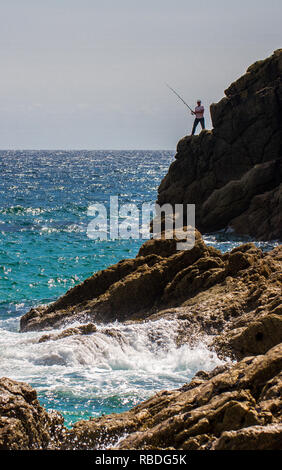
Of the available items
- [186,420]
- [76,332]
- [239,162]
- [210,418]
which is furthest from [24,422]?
[239,162]

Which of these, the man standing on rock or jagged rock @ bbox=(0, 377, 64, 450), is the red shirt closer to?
the man standing on rock

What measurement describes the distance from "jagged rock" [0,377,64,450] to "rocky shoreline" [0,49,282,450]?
0.01 meters

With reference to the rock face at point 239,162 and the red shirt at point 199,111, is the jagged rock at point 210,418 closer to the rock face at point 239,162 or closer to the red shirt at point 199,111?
the rock face at point 239,162

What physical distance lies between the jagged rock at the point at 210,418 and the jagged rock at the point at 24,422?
0.89 ft

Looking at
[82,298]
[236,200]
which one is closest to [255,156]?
[236,200]

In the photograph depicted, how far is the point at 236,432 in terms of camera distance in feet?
19.2

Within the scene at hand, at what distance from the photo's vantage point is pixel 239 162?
32250 mm

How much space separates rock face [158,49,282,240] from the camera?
3017cm

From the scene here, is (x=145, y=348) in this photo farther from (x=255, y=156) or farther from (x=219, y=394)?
(x=255, y=156)

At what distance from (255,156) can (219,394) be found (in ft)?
86.2

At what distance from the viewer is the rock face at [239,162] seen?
1188 inches

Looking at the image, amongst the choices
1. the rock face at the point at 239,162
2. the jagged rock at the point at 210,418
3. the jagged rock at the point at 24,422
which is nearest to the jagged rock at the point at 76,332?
the jagged rock at the point at 210,418

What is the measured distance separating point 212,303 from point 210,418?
22.2ft

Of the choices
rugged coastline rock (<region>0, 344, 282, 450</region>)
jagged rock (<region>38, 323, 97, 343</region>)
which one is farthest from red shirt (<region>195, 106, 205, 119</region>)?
rugged coastline rock (<region>0, 344, 282, 450</region>)
